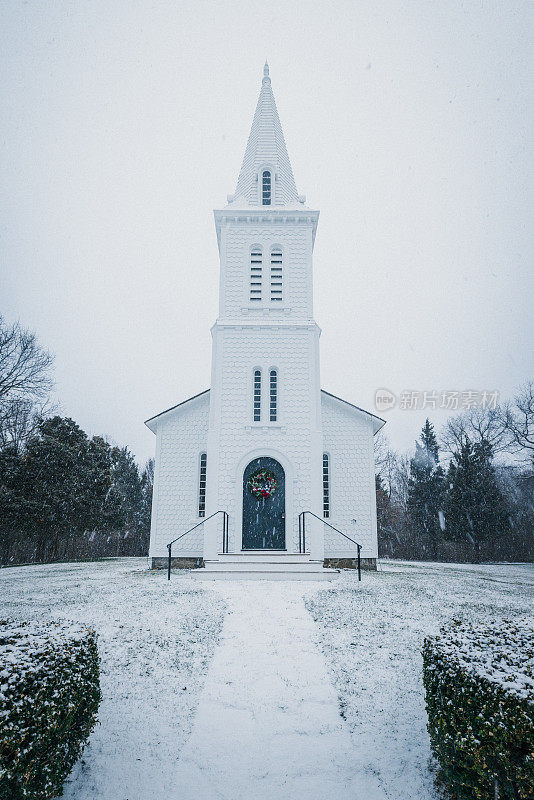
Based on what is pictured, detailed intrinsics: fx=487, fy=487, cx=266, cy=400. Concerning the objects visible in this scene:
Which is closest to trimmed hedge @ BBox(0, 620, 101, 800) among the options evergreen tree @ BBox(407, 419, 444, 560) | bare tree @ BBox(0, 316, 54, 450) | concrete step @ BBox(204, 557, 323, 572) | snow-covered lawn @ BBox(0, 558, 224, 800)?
snow-covered lawn @ BBox(0, 558, 224, 800)

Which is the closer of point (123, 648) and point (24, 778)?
point (24, 778)

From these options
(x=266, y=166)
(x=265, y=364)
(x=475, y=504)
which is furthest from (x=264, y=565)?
(x=475, y=504)

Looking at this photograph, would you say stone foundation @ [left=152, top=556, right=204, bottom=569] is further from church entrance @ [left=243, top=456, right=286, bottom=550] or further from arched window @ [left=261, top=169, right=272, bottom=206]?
arched window @ [left=261, top=169, right=272, bottom=206]

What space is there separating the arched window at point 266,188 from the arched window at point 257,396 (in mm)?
6995

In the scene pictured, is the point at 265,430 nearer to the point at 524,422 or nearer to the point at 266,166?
the point at 266,166

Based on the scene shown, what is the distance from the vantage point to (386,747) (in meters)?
4.61

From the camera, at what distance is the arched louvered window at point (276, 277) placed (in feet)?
59.4

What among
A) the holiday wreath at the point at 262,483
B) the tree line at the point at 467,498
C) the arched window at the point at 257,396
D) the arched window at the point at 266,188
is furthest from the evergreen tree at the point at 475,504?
the arched window at the point at 266,188

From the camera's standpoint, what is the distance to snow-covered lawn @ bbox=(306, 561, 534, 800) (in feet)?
14.4

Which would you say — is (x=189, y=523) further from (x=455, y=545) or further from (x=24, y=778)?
(x=455, y=545)

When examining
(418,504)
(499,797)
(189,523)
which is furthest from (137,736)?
(418,504)

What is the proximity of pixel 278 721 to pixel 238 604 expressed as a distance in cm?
447

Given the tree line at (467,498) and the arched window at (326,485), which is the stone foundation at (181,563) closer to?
the arched window at (326,485)

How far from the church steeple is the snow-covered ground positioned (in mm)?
15050
